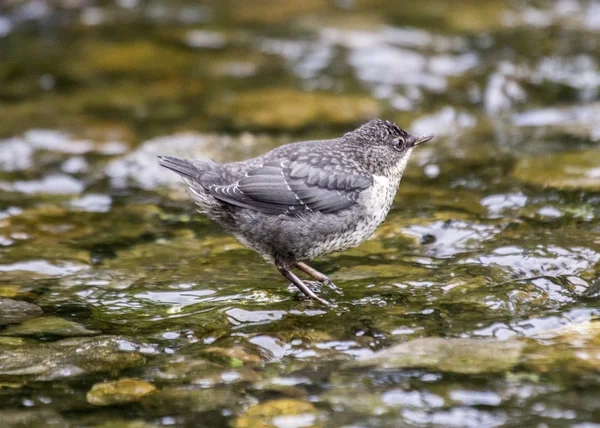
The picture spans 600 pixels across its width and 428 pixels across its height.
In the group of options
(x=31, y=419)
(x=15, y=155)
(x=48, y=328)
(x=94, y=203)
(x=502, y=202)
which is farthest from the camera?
(x=15, y=155)

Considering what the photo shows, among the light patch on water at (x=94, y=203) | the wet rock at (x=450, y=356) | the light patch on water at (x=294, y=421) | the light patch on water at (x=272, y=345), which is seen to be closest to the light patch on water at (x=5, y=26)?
the light patch on water at (x=94, y=203)

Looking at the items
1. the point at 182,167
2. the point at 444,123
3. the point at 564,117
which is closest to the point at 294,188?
the point at 182,167

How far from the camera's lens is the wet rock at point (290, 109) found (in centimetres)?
847

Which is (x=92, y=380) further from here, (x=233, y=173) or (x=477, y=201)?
(x=477, y=201)

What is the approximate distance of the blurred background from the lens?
12.0ft

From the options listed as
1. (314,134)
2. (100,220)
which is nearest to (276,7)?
(314,134)

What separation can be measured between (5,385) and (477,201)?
3.68 metres

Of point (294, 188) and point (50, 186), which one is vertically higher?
point (294, 188)

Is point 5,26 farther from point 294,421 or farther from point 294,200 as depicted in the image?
point 294,421

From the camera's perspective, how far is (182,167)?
4.86 metres

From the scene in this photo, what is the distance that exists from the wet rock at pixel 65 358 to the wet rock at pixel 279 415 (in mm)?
735

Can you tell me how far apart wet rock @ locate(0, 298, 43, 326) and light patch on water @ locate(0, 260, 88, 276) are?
0.57 m

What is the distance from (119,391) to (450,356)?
152 cm

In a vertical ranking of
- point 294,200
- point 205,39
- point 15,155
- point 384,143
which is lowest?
point 294,200
